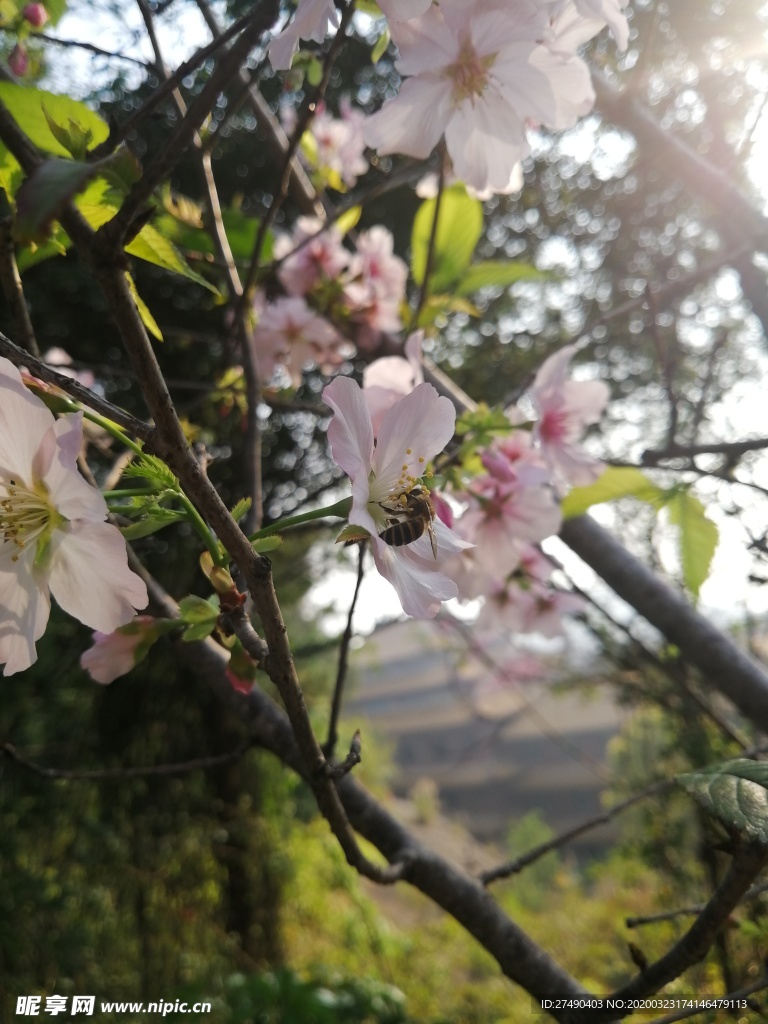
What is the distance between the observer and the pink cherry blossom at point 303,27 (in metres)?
0.28

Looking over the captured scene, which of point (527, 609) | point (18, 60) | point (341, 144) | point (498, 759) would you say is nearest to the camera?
point (18, 60)

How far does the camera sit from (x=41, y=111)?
0.37 m

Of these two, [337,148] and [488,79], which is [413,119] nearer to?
[488,79]

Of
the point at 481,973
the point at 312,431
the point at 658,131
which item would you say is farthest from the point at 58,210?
the point at 481,973

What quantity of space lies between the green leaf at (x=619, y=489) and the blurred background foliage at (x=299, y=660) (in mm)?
718

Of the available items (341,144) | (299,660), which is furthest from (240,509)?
(299,660)

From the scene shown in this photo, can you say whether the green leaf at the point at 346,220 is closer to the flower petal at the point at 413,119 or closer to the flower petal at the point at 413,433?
the flower petal at the point at 413,119

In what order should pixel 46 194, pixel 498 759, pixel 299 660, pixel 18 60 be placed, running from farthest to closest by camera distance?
pixel 498 759, pixel 299 660, pixel 18 60, pixel 46 194

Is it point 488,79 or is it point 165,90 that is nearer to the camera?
point 165,90

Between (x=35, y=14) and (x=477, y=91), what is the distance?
15.9 inches

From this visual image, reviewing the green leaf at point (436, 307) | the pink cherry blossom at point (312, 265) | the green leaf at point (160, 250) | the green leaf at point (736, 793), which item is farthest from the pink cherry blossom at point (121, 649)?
the pink cherry blossom at point (312, 265)

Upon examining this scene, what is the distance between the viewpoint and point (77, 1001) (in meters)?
0.93

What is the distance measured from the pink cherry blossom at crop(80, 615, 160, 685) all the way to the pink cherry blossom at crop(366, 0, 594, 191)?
33cm

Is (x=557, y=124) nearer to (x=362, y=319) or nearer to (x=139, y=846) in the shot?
(x=362, y=319)
